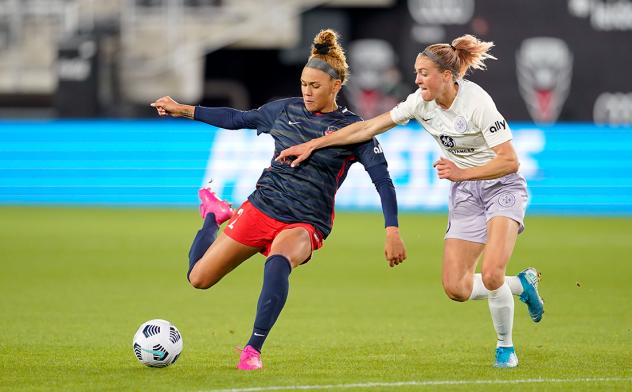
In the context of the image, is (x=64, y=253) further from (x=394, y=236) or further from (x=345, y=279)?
(x=394, y=236)

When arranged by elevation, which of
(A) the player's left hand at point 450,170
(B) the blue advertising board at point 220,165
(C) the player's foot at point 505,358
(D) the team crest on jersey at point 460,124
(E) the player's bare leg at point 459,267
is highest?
(D) the team crest on jersey at point 460,124

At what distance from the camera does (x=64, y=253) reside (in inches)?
613

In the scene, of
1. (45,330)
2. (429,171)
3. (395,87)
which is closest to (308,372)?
(45,330)

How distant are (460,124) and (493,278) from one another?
3.41 ft

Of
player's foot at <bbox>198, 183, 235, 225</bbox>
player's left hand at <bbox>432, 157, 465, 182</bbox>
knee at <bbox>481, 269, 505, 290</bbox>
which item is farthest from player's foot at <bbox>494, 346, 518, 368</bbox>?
player's foot at <bbox>198, 183, 235, 225</bbox>

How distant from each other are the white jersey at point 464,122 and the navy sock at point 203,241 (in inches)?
64.9

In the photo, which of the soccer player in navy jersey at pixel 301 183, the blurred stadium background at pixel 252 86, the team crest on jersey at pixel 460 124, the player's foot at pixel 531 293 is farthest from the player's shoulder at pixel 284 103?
the blurred stadium background at pixel 252 86

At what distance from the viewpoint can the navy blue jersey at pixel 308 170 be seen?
8062 mm

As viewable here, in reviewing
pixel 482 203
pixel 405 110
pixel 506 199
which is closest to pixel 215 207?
pixel 405 110

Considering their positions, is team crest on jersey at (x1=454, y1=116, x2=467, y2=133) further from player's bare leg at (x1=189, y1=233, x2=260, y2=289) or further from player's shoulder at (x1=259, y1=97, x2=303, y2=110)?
player's bare leg at (x1=189, y1=233, x2=260, y2=289)

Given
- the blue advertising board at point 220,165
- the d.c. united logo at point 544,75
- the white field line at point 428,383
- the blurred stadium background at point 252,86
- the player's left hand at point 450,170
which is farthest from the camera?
the d.c. united logo at point 544,75

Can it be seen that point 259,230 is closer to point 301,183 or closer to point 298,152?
point 301,183

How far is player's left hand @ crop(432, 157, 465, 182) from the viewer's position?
25.3ft

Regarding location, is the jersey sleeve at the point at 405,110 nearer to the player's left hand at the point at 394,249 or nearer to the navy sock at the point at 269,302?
the player's left hand at the point at 394,249
